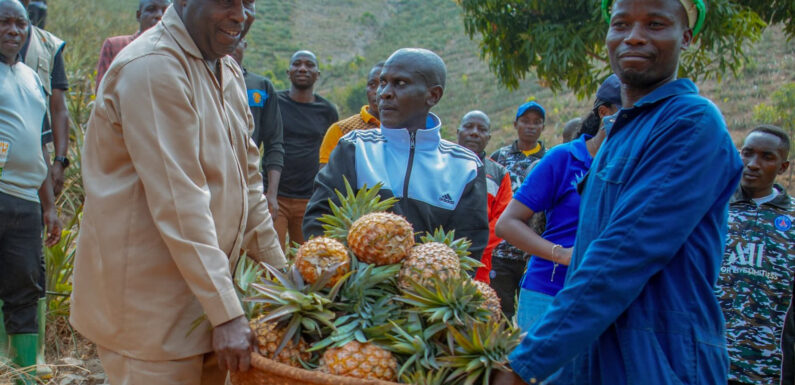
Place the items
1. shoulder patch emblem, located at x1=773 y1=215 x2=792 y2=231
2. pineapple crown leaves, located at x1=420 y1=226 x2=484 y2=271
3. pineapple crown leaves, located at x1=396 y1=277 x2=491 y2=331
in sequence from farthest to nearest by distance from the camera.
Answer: shoulder patch emblem, located at x1=773 y1=215 x2=792 y2=231, pineapple crown leaves, located at x1=420 y1=226 x2=484 y2=271, pineapple crown leaves, located at x1=396 y1=277 x2=491 y2=331

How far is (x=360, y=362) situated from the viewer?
2174 millimetres

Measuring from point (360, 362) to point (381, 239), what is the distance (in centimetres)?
51

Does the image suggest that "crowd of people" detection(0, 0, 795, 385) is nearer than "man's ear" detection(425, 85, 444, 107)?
Yes

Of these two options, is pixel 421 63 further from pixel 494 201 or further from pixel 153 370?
pixel 153 370

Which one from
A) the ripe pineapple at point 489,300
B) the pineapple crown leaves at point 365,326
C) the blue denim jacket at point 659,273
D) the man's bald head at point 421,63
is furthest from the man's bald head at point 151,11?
the blue denim jacket at point 659,273

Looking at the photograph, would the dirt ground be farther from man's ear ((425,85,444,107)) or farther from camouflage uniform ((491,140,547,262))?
camouflage uniform ((491,140,547,262))

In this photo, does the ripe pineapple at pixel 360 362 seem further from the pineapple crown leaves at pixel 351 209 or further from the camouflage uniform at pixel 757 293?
the camouflage uniform at pixel 757 293

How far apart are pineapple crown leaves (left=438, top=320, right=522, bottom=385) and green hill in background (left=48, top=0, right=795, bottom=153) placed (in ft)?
32.1

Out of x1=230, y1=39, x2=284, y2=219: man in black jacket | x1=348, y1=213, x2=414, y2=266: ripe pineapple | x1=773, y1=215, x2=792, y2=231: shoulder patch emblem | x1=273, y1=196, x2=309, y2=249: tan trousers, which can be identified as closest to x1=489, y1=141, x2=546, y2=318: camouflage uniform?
x1=773, y1=215, x2=792, y2=231: shoulder patch emblem

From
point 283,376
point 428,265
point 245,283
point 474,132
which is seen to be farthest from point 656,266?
point 474,132

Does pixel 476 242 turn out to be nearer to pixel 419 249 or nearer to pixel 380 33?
pixel 419 249

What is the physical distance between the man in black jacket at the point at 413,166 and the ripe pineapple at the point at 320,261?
0.65 meters

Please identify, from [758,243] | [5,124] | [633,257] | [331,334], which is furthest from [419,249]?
[5,124]

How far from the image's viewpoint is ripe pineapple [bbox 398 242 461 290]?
8.08 feet
